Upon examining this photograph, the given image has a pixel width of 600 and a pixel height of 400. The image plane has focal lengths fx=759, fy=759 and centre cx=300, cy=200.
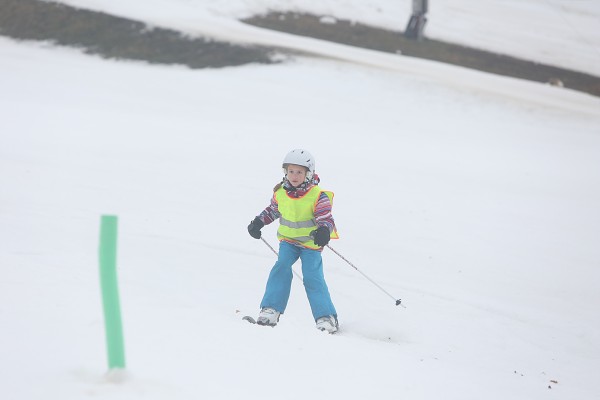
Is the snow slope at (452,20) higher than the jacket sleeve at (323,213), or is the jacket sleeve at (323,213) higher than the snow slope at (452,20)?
the snow slope at (452,20)

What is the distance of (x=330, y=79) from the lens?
71.5ft

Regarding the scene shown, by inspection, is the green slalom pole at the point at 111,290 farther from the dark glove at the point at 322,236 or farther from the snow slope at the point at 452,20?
the snow slope at the point at 452,20

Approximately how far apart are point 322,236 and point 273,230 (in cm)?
418

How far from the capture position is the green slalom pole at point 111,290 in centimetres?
409

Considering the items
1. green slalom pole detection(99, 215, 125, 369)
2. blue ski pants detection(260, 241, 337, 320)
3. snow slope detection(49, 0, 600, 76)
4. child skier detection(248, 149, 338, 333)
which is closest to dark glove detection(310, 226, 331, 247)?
child skier detection(248, 149, 338, 333)

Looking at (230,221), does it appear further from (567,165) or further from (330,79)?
(330,79)

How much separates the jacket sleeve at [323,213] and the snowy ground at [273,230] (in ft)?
3.29

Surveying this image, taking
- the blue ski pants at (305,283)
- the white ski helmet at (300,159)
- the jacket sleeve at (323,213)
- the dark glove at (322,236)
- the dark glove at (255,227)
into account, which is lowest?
the blue ski pants at (305,283)

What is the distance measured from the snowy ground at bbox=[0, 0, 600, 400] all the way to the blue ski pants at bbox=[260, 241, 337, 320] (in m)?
0.54

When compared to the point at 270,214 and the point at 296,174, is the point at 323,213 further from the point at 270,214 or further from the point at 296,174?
the point at 270,214

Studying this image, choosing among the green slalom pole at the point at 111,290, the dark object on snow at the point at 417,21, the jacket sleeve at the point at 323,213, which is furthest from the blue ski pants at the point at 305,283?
the dark object on snow at the point at 417,21

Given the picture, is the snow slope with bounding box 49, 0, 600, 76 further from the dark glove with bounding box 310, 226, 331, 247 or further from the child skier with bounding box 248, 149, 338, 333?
the dark glove with bounding box 310, 226, 331, 247

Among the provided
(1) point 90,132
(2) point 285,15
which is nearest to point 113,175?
(1) point 90,132

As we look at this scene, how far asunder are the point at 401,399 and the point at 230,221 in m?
6.31
